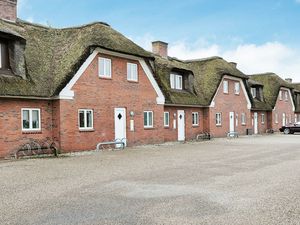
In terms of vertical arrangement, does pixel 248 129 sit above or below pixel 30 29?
below

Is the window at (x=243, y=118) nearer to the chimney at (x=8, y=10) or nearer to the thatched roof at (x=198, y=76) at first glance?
the thatched roof at (x=198, y=76)

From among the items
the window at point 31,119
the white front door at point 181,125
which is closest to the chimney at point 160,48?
the white front door at point 181,125

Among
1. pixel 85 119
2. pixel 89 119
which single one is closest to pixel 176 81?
pixel 89 119

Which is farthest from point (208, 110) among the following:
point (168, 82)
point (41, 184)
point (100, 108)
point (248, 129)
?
point (41, 184)

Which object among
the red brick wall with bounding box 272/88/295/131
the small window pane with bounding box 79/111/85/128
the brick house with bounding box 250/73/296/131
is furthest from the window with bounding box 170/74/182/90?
the red brick wall with bounding box 272/88/295/131

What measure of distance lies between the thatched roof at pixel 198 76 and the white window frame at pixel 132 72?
2.23m

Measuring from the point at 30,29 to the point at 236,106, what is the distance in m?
22.9

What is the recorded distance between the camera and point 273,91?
48531mm

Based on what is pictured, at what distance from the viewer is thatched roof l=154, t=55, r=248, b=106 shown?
1169 inches

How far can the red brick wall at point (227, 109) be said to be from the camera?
113 ft

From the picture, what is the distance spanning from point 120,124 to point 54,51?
5.82 meters

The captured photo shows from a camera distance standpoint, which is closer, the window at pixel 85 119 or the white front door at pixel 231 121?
the window at pixel 85 119

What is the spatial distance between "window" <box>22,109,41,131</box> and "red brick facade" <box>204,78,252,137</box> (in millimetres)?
17661

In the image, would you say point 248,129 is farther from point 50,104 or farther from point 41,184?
point 41,184
